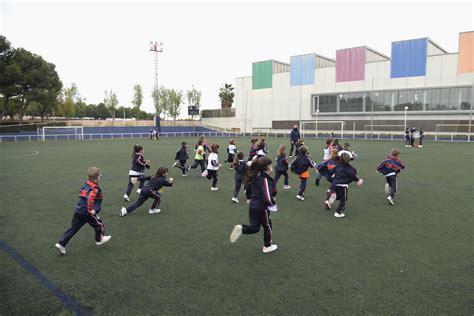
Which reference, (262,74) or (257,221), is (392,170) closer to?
(257,221)

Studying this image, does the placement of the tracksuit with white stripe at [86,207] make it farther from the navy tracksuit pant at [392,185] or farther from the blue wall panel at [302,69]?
the blue wall panel at [302,69]

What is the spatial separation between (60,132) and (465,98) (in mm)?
54379

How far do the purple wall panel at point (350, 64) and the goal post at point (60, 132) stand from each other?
3921 cm

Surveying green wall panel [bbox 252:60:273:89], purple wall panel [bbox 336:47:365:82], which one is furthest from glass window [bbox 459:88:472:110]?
green wall panel [bbox 252:60:273:89]

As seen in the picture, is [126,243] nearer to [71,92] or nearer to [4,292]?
[4,292]

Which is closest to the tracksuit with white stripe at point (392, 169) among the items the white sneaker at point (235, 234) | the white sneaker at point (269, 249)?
the white sneaker at point (269, 249)

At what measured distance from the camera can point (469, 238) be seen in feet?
20.2

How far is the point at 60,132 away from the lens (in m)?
46.2

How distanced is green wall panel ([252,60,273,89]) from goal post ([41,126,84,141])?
101 ft

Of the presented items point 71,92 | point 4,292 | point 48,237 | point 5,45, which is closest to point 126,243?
point 48,237

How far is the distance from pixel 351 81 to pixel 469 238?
156 ft

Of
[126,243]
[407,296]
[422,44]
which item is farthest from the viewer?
[422,44]

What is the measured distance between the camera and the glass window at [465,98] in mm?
41500

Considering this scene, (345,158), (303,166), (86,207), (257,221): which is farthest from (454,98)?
(86,207)
